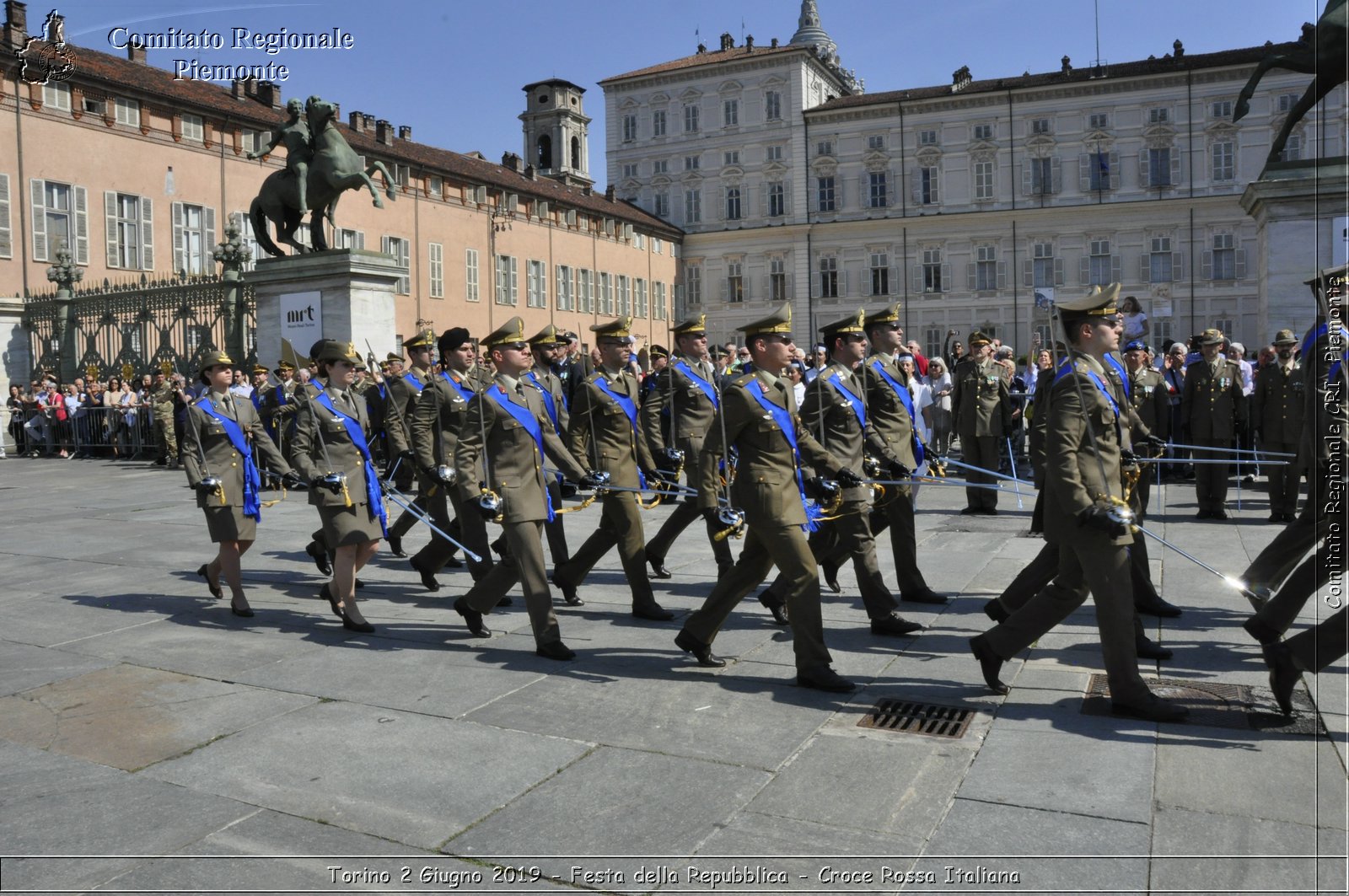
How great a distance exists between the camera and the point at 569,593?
26.9 feet

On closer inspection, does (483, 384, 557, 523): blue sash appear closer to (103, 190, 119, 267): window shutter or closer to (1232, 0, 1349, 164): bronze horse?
(1232, 0, 1349, 164): bronze horse

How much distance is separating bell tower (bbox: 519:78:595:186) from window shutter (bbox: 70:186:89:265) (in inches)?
1626

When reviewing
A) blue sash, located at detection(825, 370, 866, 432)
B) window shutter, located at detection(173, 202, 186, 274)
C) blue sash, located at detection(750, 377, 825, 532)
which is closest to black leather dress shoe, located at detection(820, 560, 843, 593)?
blue sash, located at detection(825, 370, 866, 432)

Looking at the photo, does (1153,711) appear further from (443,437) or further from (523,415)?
(443,437)

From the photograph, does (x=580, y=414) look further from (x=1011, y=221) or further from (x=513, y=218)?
(x=1011, y=221)

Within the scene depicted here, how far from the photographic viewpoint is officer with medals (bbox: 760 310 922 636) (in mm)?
7102

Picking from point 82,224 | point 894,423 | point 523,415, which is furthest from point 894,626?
point 82,224

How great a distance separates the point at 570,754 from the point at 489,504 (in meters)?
1.99

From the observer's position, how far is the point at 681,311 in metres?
63.0

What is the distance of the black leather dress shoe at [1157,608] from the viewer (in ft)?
24.1

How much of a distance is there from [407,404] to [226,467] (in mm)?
1857

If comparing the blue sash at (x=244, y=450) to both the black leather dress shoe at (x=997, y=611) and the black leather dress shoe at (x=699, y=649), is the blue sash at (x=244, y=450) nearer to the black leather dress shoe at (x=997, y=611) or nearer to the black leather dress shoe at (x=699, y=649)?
the black leather dress shoe at (x=699, y=649)

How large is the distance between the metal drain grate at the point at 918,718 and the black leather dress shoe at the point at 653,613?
A: 229 centimetres

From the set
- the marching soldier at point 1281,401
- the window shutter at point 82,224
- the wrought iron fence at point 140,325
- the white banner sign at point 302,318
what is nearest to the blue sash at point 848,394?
the marching soldier at point 1281,401
